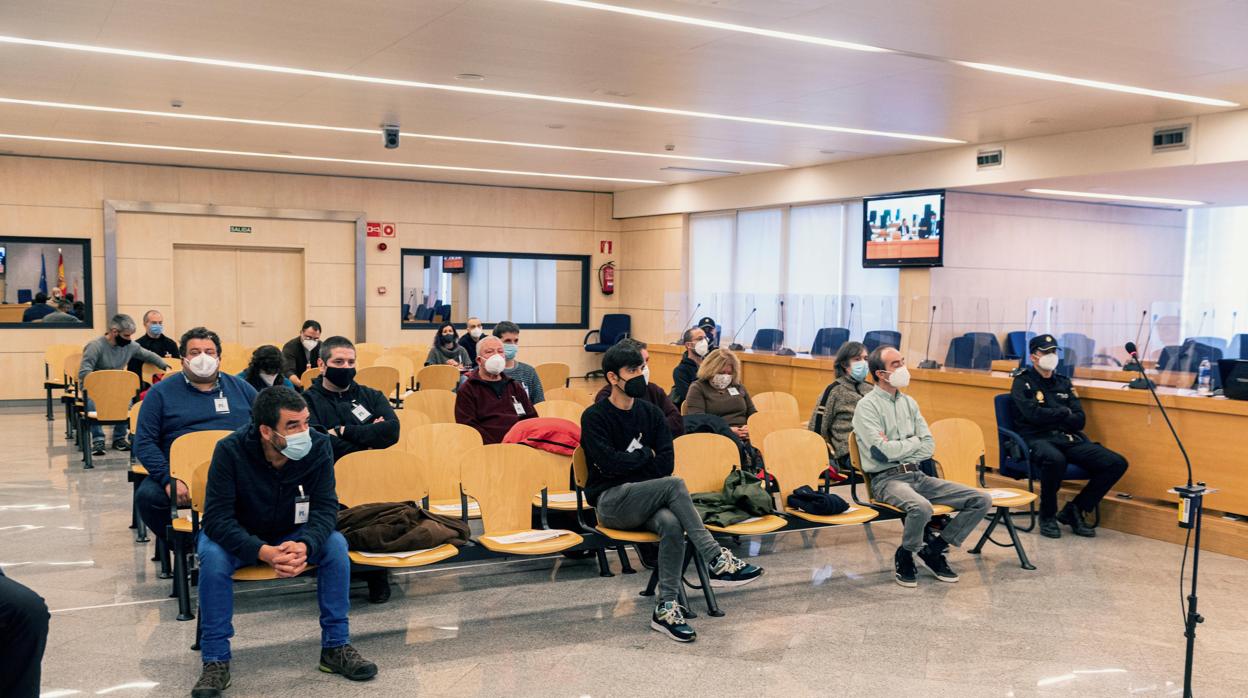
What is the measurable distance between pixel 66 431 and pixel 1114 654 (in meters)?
10.4

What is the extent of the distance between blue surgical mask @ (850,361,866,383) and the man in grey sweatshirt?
6573mm

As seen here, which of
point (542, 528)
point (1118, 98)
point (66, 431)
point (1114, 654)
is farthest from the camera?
point (66, 431)

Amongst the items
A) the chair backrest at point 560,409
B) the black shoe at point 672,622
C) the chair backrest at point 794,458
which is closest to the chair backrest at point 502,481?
the black shoe at point 672,622

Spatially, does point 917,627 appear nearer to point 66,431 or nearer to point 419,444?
point 419,444

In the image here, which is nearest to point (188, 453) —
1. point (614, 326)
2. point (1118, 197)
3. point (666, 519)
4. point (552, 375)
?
point (666, 519)

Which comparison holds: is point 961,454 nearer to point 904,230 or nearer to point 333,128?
point 904,230

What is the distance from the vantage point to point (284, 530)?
4.20 m

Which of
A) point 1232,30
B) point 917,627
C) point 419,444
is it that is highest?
point 1232,30

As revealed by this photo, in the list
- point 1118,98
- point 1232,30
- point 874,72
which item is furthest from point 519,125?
point 1232,30

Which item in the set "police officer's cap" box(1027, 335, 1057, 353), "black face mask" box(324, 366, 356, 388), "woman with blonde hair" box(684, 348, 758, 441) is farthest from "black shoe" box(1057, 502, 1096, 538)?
"black face mask" box(324, 366, 356, 388)

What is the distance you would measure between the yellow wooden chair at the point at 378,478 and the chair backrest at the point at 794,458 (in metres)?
2.06

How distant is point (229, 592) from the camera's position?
3.98 m

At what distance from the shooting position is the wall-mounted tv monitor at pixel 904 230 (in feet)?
37.0

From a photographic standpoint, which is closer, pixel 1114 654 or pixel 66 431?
pixel 1114 654
